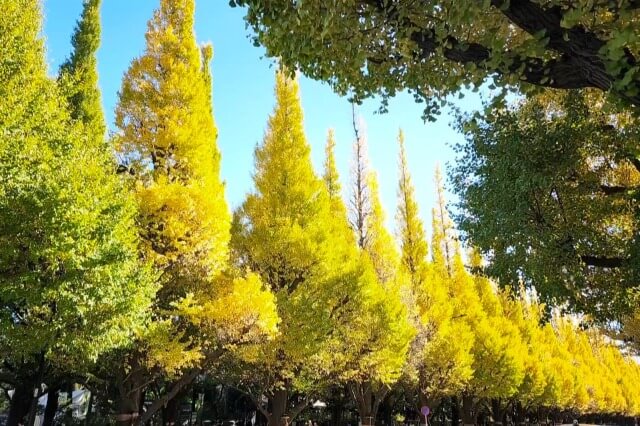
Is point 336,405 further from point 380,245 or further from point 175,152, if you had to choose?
point 175,152

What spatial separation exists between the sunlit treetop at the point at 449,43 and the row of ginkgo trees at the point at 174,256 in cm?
110

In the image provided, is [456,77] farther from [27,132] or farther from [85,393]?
[85,393]

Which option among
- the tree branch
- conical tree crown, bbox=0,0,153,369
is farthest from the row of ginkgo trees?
the tree branch

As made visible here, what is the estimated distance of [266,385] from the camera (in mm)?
13789

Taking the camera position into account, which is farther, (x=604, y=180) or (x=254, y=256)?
(x=254, y=256)

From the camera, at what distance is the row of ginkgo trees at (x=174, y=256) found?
7.57 m

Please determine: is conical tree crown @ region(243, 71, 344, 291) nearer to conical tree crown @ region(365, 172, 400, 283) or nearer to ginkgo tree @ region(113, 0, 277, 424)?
ginkgo tree @ region(113, 0, 277, 424)

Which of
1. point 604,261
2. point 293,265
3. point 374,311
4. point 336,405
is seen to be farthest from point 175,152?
point 336,405

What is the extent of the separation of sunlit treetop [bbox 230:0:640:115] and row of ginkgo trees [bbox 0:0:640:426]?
1101 millimetres

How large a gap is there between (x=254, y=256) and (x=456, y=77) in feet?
34.7

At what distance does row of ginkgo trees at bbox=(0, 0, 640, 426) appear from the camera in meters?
7.57

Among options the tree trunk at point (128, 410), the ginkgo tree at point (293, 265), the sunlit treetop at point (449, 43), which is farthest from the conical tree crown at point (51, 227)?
the ginkgo tree at point (293, 265)

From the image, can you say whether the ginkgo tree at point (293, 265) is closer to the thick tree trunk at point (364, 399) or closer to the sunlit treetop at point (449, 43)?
the thick tree trunk at point (364, 399)

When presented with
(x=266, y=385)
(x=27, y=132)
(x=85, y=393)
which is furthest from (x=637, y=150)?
(x=85, y=393)
